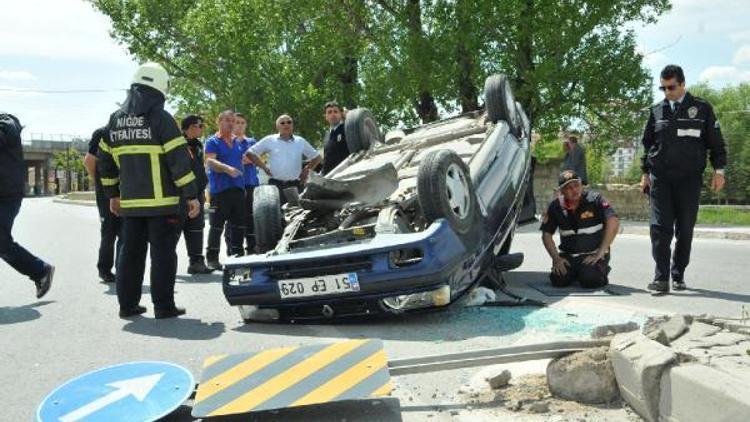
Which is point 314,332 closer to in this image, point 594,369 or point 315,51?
point 594,369

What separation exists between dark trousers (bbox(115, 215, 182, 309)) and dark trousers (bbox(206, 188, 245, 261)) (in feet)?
8.29

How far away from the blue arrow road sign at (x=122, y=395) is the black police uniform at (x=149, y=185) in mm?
1952

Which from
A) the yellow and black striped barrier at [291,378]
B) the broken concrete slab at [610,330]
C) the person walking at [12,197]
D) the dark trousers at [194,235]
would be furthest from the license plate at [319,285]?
the dark trousers at [194,235]

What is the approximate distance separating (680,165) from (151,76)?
4173 millimetres

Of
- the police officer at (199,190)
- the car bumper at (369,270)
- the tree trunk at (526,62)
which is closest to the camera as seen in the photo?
the car bumper at (369,270)

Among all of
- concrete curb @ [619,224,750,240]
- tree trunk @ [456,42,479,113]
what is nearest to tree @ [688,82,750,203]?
tree trunk @ [456,42,479,113]

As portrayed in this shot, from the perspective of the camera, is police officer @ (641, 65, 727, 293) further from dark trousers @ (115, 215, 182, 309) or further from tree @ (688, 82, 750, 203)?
tree @ (688, 82, 750, 203)

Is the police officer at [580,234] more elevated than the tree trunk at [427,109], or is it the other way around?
the tree trunk at [427,109]

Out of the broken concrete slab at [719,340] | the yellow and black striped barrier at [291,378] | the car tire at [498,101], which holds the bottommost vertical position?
the yellow and black striped barrier at [291,378]

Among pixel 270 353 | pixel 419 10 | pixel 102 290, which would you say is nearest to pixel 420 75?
pixel 419 10

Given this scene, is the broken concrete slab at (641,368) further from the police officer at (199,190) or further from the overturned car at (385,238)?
the police officer at (199,190)

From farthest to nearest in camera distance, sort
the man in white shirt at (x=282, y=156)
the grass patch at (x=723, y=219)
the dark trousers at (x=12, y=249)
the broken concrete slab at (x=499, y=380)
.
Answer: the grass patch at (x=723, y=219) < the man in white shirt at (x=282, y=156) < the dark trousers at (x=12, y=249) < the broken concrete slab at (x=499, y=380)

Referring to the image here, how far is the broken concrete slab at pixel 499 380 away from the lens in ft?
10.9

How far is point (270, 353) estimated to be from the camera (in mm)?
3428
